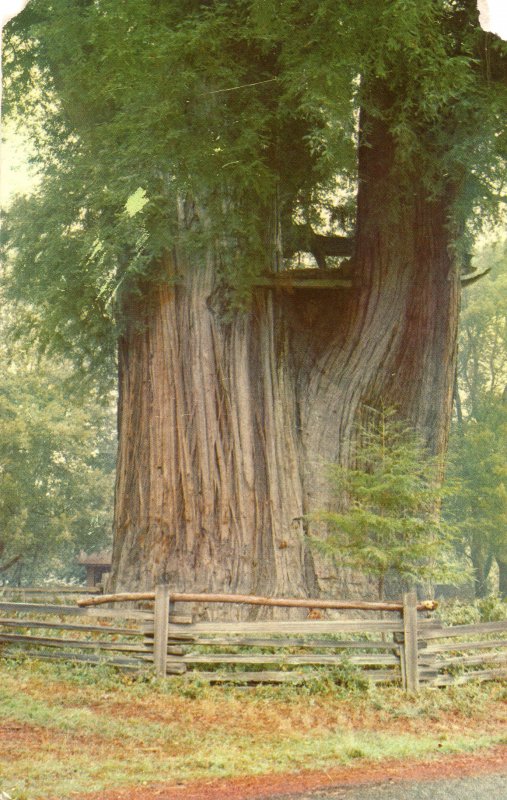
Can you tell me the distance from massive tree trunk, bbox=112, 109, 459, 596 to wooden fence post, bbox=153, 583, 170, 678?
1.48 m

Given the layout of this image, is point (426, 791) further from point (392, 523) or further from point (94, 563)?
point (94, 563)

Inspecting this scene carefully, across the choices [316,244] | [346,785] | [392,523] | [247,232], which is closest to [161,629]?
[392,523]

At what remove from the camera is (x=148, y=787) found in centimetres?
484

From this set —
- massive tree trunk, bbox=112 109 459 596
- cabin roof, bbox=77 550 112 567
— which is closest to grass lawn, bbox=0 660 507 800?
massive tree trunk, bbox=112 109 459 596

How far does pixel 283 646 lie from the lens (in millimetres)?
7504

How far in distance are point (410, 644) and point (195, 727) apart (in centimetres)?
227

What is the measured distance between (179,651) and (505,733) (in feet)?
9.11

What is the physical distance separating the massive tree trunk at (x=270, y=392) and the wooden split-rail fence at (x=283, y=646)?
1.45 meters

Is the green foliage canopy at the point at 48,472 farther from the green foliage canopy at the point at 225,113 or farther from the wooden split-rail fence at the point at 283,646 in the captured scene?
the wooden split-rail fence at the point at 283,646

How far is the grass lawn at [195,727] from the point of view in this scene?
5164mm

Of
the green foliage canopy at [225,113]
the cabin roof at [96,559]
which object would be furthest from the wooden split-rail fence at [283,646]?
the cabin roof at [96,559]

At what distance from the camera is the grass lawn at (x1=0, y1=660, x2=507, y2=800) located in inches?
203

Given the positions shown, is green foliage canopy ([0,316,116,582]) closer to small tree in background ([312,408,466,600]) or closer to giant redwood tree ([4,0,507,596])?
giant redwood tree ([4,0,507,596])

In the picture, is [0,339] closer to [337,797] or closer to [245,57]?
[245,57]
